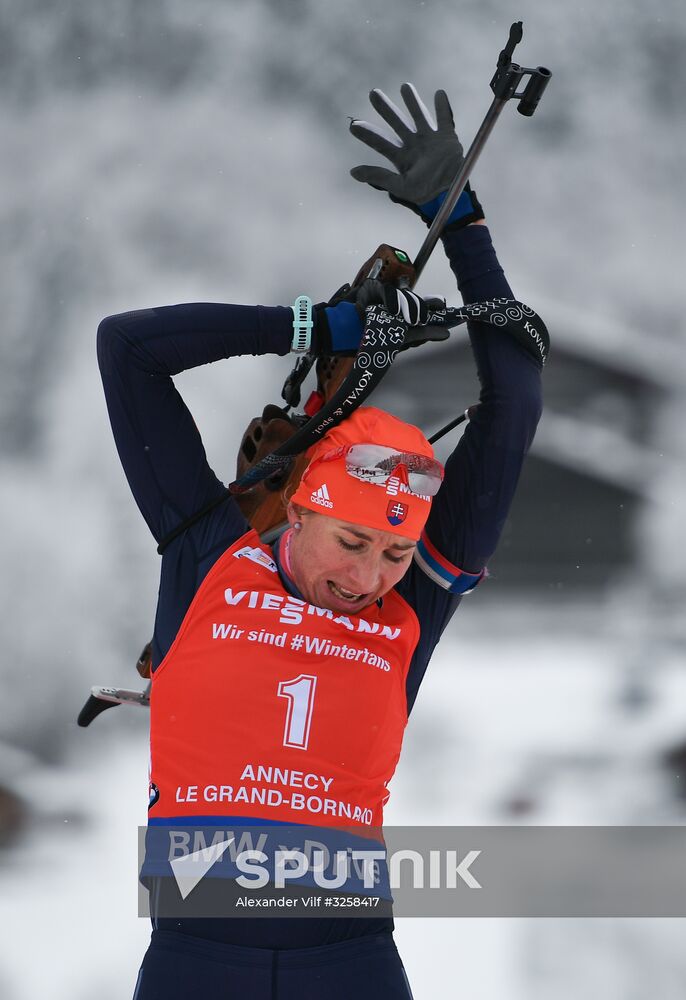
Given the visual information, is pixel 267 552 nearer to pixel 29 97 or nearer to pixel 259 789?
pixel 259 789

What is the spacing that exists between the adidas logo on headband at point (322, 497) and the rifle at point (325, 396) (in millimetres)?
89

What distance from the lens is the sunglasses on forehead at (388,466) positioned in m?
1.63

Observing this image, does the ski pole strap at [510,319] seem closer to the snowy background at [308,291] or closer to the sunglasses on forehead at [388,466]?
the sunglasses on forehead at [388,466]

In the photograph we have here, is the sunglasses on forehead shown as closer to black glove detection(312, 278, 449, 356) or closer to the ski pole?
black glove detection(312, 278, 449, 356)

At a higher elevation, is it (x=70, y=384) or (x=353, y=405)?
(x=70, y=384)

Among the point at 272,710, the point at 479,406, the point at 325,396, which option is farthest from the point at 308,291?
the point at 272,710

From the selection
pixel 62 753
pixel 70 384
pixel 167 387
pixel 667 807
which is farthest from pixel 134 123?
pixel 667 807

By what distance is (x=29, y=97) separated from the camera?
258 centimetres

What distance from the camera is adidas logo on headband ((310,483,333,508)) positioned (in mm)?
1638

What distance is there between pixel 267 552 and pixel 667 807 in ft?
4.27

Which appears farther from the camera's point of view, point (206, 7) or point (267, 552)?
point (206, 7)

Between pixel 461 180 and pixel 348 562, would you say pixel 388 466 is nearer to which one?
pixel 348 562

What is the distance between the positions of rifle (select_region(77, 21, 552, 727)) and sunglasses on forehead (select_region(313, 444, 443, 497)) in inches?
2.6

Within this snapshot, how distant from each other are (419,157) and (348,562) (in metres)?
0.62
